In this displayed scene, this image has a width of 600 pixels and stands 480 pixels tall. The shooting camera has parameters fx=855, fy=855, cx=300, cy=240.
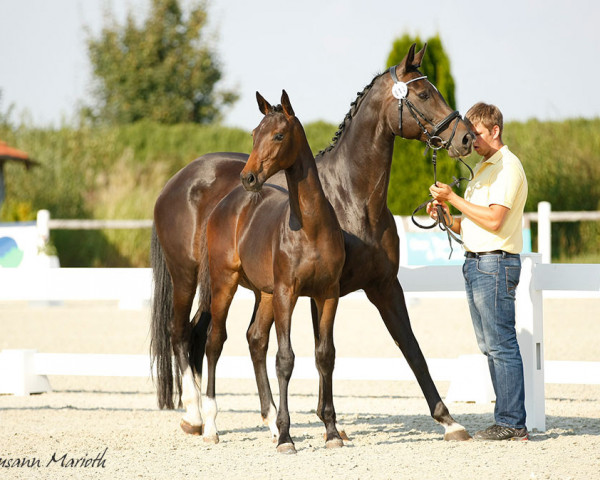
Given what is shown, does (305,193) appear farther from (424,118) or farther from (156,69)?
(156,69)

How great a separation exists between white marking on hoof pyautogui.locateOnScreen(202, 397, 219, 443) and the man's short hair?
2.25m

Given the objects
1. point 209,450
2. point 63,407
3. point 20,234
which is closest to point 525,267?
point 209,450

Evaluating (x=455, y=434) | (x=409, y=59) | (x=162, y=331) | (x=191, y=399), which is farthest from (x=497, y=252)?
(x=162, y=331)

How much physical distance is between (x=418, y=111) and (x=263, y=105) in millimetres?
858

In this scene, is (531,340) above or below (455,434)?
above

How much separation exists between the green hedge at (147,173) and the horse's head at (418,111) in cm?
998

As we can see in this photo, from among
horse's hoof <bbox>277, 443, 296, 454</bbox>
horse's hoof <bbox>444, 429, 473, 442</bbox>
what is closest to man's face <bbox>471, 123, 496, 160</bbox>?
horse's hoof <bbox>444, 429, 473, 442</bbox>

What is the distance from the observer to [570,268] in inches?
208

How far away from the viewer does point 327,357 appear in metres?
4.54

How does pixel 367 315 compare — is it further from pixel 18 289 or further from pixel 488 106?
pixel 488 106

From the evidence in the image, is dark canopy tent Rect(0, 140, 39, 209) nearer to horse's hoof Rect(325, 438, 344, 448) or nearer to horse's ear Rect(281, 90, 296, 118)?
horse's ear Rect(281, 90, 296, 118)

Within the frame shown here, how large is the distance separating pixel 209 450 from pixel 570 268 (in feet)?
8.02

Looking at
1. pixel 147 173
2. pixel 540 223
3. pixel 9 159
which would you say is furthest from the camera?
pixel 147 173

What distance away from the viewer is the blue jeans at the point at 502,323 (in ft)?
15.0
